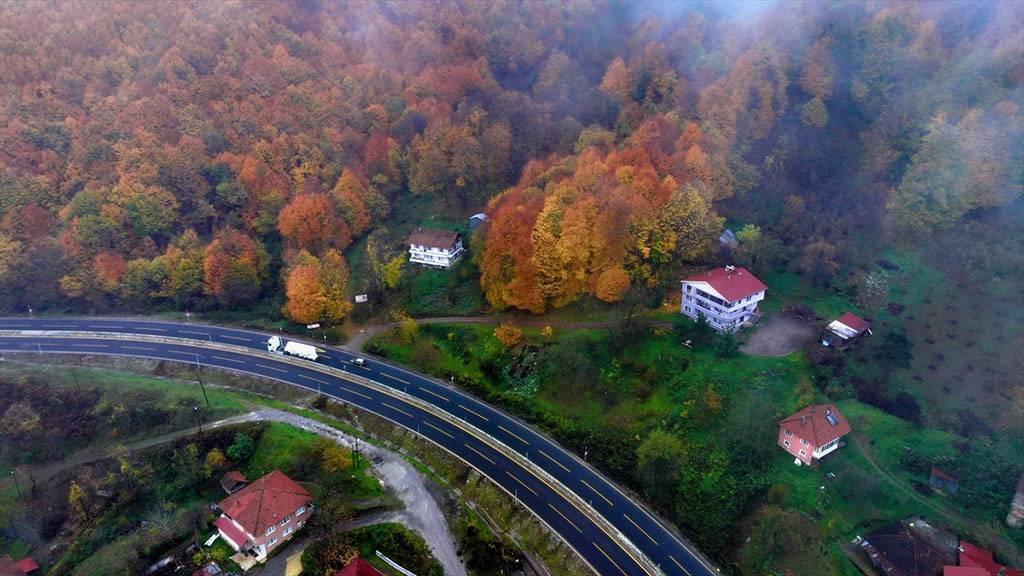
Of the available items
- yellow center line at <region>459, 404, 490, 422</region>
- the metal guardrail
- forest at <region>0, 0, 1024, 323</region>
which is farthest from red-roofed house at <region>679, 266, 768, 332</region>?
yellow center line at <region>459, 404, 490, 422</region>

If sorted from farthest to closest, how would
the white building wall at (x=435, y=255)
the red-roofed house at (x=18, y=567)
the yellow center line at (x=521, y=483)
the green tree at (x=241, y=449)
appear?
the white building wall at (x=435, y=255), the green tree at (x=241, y=449), the yellow center line at (x=521, y=483), the red-roofed house at (x=18, y=567)

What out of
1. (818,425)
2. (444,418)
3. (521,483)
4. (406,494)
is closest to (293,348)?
(444,418)

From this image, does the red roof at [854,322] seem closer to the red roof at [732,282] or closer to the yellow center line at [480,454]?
the red roof at [732,282]

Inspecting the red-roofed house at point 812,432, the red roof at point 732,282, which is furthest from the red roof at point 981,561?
the red roof at point 732,282

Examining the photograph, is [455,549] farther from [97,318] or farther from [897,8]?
[897,8]

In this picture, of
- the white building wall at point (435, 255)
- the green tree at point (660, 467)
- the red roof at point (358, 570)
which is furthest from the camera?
the white building wall at point (435, 255)

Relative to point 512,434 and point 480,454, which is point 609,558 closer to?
point 480,454

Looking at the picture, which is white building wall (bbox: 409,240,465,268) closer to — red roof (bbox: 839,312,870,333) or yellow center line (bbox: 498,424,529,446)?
yellow center line (bbox: 498,424,529,446)
